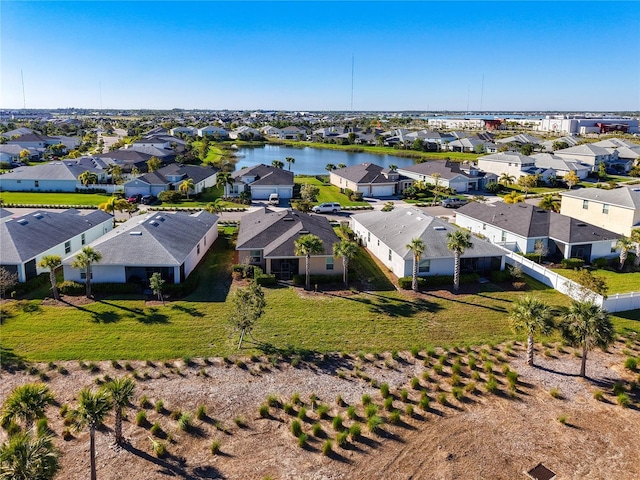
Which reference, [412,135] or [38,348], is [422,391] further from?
[412,135]

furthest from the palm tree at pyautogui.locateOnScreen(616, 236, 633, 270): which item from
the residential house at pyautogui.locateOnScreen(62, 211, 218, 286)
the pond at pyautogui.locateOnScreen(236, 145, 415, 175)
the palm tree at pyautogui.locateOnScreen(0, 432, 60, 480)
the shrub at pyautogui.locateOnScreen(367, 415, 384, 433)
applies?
the pond at pyautogui.locateOnScreen(236, 145, 415, 175)

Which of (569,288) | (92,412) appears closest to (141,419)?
(92,412)

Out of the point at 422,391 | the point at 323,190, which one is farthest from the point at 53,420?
the point at 323,190

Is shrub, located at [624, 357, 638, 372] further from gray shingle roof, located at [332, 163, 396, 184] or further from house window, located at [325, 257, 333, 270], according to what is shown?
gray shingle roof, located at [332, 163, 396, 184]

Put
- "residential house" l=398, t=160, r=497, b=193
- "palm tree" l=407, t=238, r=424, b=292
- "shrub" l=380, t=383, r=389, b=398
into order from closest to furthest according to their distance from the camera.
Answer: "shrub" l=380, t=383, r=389, b=398
"palm tree" l=407, t=238, r=424, b=292
"residential house" l=398, t=160, r=497, b=193

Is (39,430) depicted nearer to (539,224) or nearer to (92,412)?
(92,412)
